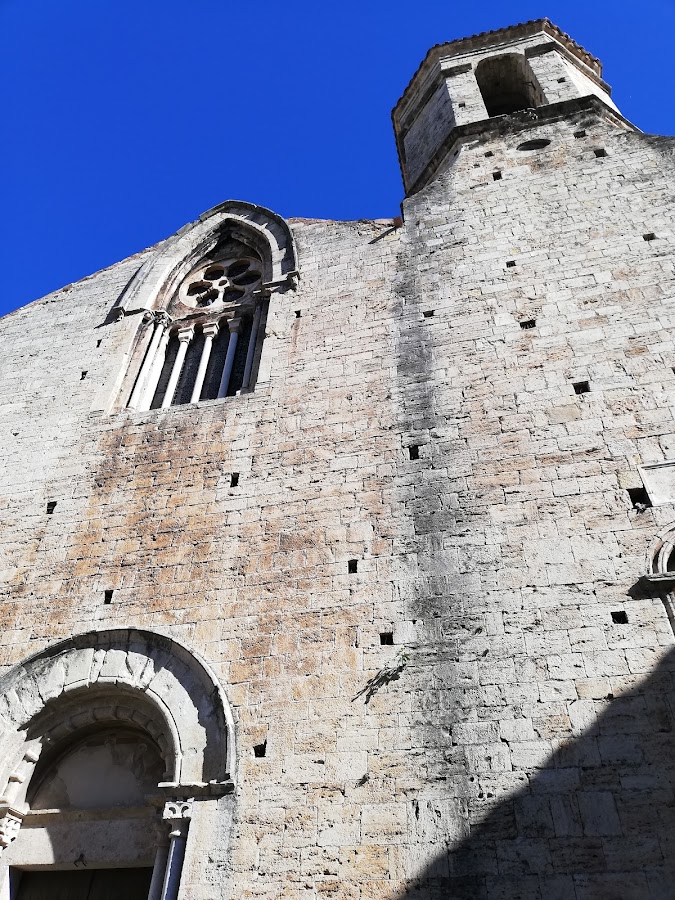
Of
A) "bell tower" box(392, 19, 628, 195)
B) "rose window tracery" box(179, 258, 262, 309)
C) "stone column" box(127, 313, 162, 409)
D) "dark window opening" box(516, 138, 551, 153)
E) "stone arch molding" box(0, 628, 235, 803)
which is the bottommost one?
"stone arch molding" box(0, 628, 235, 803)

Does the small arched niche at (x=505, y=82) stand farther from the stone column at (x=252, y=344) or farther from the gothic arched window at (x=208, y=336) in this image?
the stone column at (x=252, y=344)

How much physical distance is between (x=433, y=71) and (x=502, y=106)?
56.2 inches

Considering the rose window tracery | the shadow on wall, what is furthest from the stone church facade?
the rose window tracery

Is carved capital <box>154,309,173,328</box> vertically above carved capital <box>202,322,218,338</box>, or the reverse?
carved capital <box>154,309,173,328</box>

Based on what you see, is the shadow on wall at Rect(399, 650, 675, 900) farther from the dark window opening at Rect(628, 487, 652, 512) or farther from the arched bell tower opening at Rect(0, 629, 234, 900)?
the arched bell tower opening at Rect(0, 629, 234, 900)

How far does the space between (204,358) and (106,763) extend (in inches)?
194

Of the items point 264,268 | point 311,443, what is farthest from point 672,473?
point 264,268

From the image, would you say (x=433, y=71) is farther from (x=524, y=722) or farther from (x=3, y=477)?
(x=524, y=722)

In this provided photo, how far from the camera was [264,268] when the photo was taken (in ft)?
33.6

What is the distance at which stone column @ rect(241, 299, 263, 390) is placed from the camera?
842cm

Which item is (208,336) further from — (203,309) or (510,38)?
(510,38)

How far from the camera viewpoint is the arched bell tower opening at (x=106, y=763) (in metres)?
5.14

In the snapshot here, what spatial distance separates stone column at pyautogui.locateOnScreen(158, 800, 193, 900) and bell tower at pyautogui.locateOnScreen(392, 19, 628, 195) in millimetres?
9516

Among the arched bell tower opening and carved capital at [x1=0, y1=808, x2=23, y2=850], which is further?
carved capital at [x1=0, y1=808, x2=23, y2=850]
